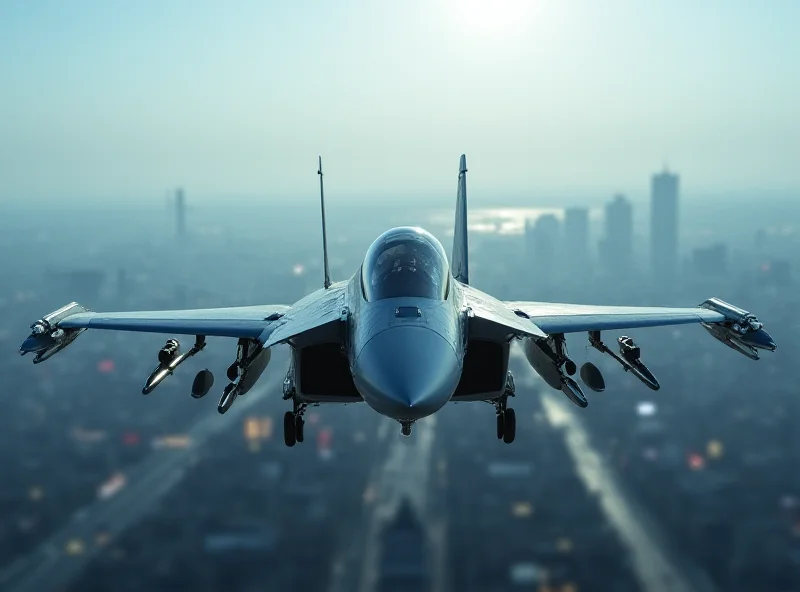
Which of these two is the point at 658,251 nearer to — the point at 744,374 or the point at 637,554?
the point at 744,374

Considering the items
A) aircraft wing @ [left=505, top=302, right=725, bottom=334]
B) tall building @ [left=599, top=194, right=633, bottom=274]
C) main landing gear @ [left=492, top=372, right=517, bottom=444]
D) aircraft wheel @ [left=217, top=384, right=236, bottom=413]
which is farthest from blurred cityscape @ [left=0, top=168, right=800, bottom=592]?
tall building @ [left=599, top=194, right=633, bottom=274]

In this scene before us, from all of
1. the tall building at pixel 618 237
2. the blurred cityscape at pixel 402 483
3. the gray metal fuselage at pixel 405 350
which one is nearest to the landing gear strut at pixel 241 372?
the gray metal fuselage at pixel 405 350

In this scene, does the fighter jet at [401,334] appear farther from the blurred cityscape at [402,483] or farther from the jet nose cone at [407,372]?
the blurred cityscape at [402,483]

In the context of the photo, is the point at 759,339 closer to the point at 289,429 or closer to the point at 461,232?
the point at 461,232

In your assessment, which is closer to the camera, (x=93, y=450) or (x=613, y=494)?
(x=613, y=494)

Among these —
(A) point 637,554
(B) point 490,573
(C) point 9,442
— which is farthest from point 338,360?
(C) point 9,442

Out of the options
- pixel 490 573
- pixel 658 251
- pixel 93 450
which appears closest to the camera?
pixel 490 573
